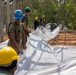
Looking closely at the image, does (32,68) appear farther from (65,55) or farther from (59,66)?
(65,55)

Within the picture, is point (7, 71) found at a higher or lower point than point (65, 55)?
higher

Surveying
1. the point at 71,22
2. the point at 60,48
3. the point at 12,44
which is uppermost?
the point at 12,44

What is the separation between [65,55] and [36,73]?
179 cm

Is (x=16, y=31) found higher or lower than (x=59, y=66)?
higher

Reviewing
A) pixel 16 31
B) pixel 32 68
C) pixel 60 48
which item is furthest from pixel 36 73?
pixel 60 48

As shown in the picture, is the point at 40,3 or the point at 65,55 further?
the point at 40,3

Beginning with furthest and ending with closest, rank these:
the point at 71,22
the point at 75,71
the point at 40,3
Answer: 1. the point at 40,3
2. the point at 71,22
3. the point at 75,71

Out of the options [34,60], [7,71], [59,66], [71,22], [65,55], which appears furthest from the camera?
[71,22]

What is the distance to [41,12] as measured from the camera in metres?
30.2

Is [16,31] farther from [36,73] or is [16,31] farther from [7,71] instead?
[7,71]

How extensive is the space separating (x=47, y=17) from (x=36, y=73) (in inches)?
986

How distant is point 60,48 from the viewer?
7.68 meters

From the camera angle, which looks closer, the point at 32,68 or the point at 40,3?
the point at 32,68

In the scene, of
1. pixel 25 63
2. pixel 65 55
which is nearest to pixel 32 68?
pixel 25 63
